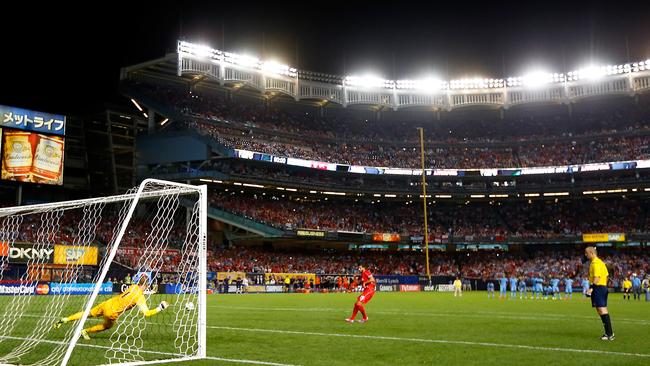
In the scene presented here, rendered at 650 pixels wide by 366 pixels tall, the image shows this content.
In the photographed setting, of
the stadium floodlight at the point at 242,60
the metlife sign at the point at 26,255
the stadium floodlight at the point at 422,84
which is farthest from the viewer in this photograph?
the stadium floodlight at the point at 422,84

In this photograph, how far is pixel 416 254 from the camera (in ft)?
225

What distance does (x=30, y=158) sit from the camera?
1672 inches

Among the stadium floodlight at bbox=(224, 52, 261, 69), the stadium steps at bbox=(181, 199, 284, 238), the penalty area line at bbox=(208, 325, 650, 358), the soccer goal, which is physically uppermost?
the stadium floodlight at bbox=(224, 52, 261, 69)

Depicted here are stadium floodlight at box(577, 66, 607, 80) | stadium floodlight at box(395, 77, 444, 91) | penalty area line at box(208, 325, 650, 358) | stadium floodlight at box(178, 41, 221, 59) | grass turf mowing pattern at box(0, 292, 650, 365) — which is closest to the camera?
grass turf mowing pattern at box(0, 292, 650, 365)

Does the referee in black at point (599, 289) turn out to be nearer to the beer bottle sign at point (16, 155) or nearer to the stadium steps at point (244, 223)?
the beer bottle sign at point (16, 155)

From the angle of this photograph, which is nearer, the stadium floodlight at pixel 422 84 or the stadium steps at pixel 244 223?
the stadium steps at pixel 244 223

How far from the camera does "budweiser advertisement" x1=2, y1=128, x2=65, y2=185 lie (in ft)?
138

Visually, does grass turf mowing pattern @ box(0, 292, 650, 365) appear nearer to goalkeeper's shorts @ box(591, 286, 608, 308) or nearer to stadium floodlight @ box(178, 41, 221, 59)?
goalkeeper's shorts @ box(591, 286, 608, 308)

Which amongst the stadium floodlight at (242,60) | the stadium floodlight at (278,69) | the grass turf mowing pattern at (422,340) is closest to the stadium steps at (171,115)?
the stadium floodlight at (242,60)

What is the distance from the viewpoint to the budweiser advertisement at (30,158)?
4206 centimetres

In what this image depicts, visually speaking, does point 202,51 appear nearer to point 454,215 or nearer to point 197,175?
point 197,175

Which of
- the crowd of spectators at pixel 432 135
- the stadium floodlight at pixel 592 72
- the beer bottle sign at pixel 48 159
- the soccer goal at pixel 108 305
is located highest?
the stadium floodlight at pixel 592 72

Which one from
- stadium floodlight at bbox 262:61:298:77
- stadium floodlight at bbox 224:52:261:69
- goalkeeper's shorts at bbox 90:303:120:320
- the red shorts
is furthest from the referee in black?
stadium floodlight at bbox 262:61:298:77

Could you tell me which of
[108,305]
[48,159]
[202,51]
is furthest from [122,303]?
[202,51]
